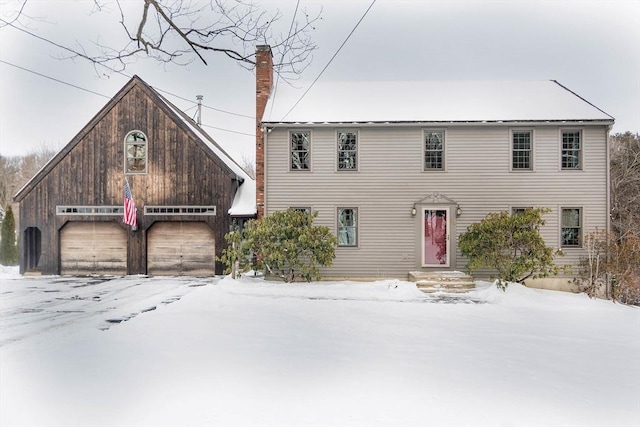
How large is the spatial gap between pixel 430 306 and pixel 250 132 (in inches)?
355

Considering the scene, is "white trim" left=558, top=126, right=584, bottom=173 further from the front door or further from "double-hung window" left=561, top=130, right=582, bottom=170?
the front door

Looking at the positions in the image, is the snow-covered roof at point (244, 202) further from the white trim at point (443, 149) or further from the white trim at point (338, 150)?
the white trim at point (443, 149)

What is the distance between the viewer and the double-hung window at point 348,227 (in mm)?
13461

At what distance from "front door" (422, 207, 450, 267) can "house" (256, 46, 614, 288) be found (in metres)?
0.04

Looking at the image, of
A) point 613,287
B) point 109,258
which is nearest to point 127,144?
point 109,258

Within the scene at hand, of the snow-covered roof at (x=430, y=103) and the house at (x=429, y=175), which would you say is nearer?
the house at (x=429, y=175)

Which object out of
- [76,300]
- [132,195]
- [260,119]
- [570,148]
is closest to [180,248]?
[132,195]

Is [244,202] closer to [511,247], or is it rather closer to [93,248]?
[93,248]

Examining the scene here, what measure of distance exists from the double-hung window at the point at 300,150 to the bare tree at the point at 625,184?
17.1 meters

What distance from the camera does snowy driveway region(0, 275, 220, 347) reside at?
755cm

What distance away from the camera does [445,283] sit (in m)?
11.9

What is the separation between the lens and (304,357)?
5379 mm

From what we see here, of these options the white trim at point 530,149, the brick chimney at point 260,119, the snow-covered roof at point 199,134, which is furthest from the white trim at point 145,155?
the white trim at point 530,149

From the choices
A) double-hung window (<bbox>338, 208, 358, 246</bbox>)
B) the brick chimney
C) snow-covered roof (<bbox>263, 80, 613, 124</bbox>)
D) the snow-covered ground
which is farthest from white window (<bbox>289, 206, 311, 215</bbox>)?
the snow-covered ground
